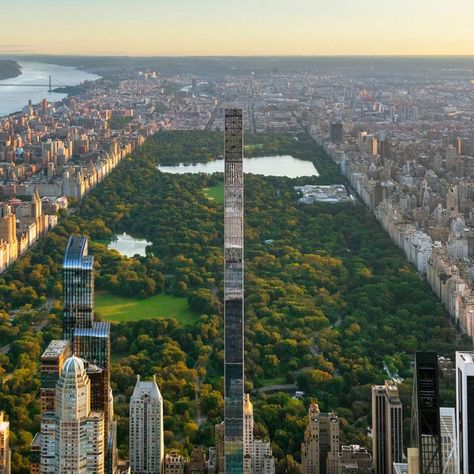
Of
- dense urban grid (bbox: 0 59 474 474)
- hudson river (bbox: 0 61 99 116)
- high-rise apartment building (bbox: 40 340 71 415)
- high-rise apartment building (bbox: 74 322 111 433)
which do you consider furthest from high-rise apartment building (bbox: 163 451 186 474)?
hudson river (bbox: 0 61 99 116)

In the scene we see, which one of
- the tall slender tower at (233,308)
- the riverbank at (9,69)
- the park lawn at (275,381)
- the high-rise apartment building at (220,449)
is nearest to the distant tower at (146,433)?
the high-rise apartment building at (220,449)

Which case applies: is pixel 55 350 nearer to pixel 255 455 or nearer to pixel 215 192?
pixel 255 455

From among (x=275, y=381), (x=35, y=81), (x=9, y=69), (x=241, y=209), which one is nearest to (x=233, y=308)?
(x=241, y=209)

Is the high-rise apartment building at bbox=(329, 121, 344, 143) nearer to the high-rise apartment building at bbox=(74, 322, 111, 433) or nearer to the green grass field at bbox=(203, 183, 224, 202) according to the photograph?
the green grass field at bbox=(203, 183, 224, 202)

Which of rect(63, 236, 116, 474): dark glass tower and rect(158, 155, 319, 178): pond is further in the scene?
rect(158, 155, 319, 178): pond

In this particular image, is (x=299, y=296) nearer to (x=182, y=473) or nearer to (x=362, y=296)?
(x=362, y=296)

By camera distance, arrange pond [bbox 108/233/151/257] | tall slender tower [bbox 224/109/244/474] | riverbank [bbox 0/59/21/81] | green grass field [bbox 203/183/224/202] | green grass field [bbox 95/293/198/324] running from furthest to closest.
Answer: riverbank [bbox 0/59/21/81], green grass field [bbox 203/183/224/202], pond [bbox 108/233/151/257], green grass field [bbox 95/293/198/324], tall slender tower [bbox 224/109/244/474]

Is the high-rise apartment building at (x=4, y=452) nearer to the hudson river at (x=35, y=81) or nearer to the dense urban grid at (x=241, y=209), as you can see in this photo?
the dense urban grid at (x=241, y=209)
